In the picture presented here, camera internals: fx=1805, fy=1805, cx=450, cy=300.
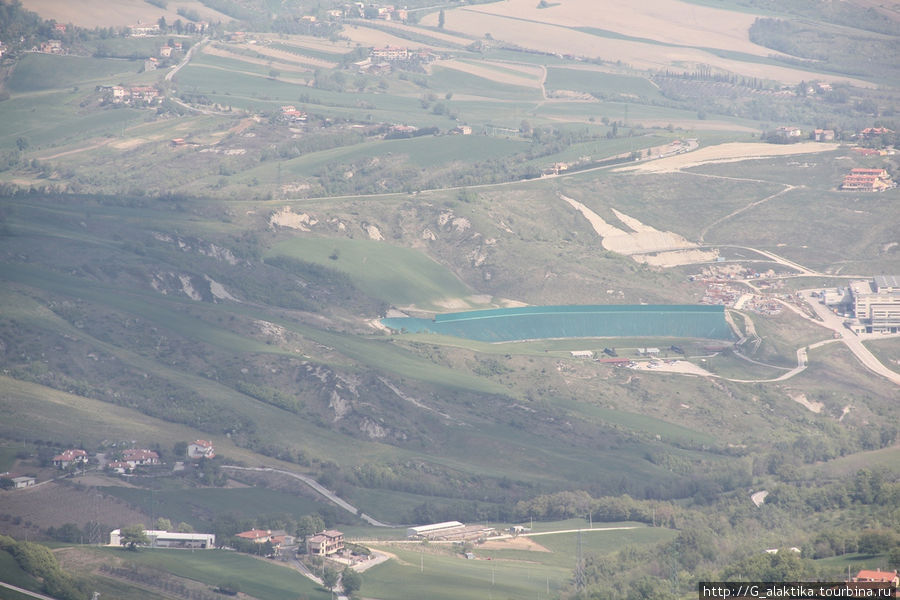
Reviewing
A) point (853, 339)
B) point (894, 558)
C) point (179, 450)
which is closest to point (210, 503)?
point (179, 450)

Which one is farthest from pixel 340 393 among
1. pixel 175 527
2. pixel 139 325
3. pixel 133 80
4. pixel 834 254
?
pixel 133 80

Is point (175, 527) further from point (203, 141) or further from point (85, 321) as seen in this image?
point (203, 141)

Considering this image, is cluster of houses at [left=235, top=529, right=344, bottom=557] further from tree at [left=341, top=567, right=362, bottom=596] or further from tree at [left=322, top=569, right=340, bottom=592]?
tree at [left=341, top=567, right=362, bottom=596]

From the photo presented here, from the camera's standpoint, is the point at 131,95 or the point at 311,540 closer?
the point at 311,540

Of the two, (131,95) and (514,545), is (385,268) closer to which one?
(514,545)

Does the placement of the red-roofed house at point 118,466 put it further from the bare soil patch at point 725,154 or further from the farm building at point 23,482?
the bare soil patch at point 725,154

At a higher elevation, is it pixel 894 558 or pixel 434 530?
pixel 894 558

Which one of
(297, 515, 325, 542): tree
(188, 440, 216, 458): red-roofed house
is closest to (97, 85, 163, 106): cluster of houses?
(188, 440, 216, 458): red-roofed house
